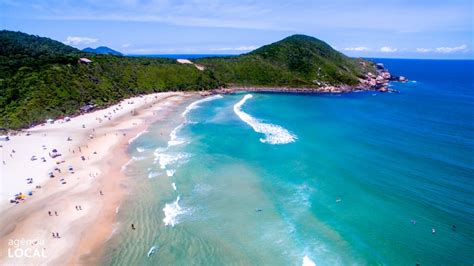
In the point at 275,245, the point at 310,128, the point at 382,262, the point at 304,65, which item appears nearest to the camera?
the point at 382,262

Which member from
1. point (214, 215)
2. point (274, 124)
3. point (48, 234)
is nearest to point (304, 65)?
point (274, 124)

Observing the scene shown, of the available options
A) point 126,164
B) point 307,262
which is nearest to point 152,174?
point 126,164

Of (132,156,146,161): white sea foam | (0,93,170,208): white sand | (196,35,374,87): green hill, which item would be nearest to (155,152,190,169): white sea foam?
(132,156,146,161): white sea foam

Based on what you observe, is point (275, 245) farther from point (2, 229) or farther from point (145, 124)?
point (145, 124)

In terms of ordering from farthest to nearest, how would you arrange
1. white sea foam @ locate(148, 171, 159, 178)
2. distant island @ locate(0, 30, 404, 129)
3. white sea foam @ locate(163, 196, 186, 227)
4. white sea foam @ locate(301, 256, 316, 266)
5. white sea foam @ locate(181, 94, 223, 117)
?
white sea foam @ locate(181, 94, 223, 117) < distant island @ locate(0, 30, 404, 129) < white sea foam @ locate(148, 171, 159, 178) < white sea foam @ locate(163, 196, 186, 227) < white sea foam @ locate(301, 256, 316, 266)

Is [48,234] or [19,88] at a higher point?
[19,88]

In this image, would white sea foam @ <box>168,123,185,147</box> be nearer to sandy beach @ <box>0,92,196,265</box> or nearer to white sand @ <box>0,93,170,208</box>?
sandy beach @ <box>0,92,196,265</box>
